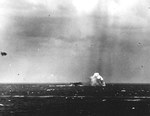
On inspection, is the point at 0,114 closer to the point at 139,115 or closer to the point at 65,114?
the point at 65,114

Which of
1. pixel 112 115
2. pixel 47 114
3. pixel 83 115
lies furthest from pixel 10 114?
pixel 112 115

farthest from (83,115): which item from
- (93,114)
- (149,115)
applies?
(149,115)

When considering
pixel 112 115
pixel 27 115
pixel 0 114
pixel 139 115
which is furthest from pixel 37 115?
pixel 139 115

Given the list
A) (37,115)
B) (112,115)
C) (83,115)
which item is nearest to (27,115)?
(37,115)

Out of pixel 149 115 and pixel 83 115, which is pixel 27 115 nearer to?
pixel 83 115

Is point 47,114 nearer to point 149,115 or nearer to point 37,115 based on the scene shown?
point 37,115

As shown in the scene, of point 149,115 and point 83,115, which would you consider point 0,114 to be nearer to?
point 83,115
